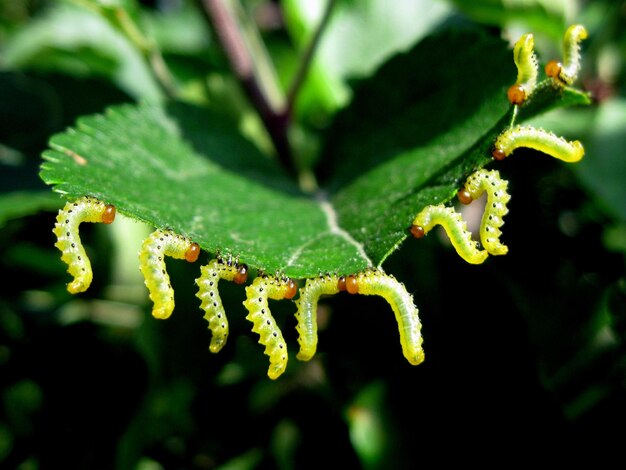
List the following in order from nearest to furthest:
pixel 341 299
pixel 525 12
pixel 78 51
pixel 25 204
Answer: pixel 25 204
pixel 341 299
pixel 525 12
pixel 78 51

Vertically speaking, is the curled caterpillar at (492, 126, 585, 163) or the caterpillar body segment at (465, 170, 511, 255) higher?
the curled caterpillar at (492, 126, 585, 163)

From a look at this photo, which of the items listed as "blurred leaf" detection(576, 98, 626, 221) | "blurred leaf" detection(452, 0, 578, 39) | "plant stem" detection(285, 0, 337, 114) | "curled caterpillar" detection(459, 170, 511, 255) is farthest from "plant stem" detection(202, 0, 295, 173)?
"curled caterpillar" detection(459, 170, 511, 255)

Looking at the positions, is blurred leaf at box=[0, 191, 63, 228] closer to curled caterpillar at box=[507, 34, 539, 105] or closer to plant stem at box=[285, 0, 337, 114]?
plant stem at box=[285, 0, 337, 114]

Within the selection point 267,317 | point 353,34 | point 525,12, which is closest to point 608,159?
point 525,12

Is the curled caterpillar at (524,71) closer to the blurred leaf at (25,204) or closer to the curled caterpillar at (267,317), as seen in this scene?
the curled caterpillar at (267,317)

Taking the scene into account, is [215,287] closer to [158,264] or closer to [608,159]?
[158,264]

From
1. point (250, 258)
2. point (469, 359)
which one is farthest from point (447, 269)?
point (250, 258)

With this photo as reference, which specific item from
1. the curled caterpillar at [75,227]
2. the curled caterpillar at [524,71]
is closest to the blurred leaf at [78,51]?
the curled caterpillar at [75,227]
